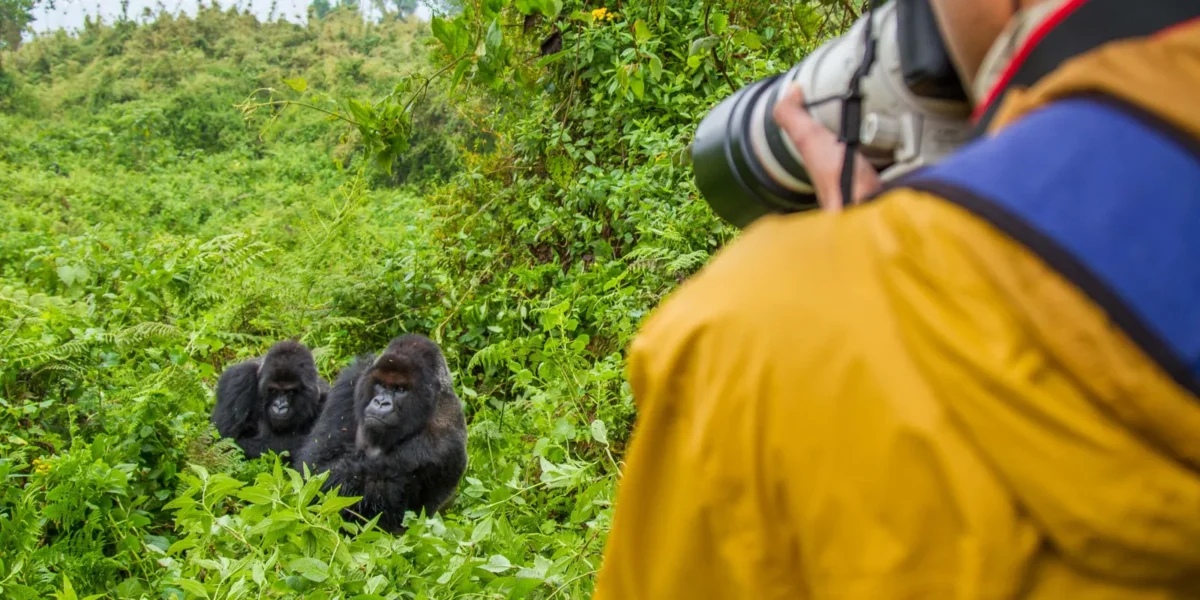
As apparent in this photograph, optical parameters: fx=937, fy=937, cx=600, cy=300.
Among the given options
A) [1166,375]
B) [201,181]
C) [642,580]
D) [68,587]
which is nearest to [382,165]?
[68,587]

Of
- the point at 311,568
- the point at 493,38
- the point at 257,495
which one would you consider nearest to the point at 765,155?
the point at 311,568

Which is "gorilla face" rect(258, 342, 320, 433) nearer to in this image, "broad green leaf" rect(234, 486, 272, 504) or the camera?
"broad green leaf" rect(234, 486, 272, 504)

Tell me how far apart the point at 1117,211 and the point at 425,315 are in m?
4.59

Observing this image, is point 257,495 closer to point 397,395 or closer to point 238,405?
point 397,395

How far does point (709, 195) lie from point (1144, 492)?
0.67m

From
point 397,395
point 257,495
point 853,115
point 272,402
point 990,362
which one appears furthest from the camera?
point 272,402

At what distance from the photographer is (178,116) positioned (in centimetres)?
1360

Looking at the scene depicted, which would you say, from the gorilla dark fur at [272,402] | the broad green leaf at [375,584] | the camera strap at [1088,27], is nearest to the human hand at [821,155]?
the camera strap at [1088,27]

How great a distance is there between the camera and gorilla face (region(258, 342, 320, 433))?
3536 mm

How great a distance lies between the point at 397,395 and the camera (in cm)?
372

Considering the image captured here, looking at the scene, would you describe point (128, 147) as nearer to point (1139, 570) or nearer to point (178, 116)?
point (178, 116)

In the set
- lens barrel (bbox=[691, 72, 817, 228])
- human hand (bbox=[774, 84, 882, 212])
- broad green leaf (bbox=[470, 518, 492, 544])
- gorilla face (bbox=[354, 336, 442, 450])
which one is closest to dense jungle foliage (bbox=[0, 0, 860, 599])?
broad green leaf (bbox=[470, 518, 492, 544])

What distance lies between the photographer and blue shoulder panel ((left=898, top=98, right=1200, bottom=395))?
58 centimetres

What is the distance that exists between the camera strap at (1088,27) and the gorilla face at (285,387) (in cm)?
399
